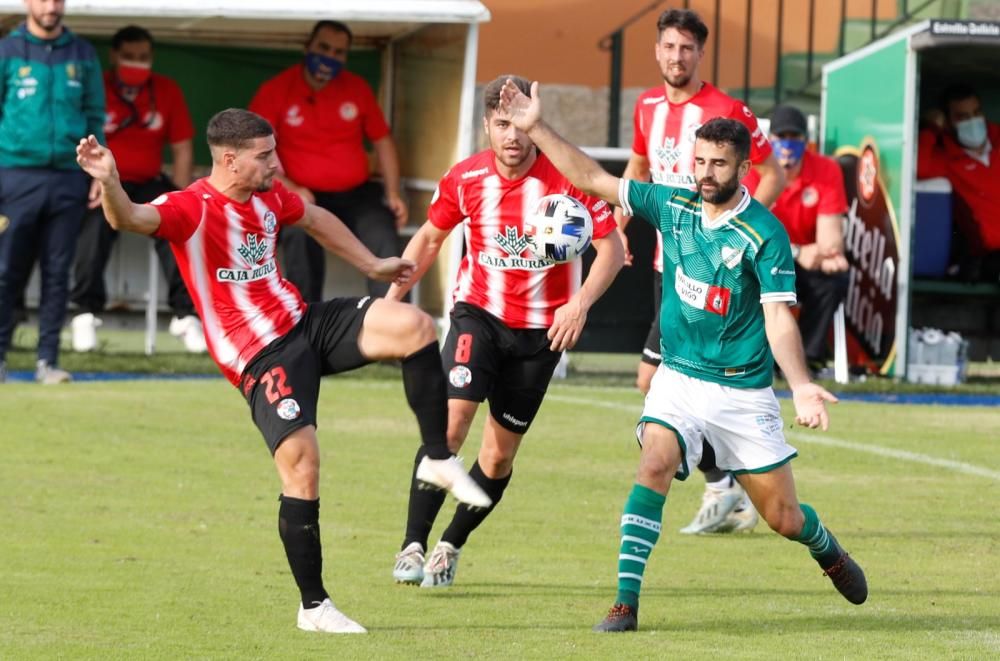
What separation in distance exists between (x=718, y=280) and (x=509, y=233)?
4.85ft

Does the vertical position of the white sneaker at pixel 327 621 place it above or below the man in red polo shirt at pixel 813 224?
below

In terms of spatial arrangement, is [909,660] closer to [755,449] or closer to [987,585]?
[755,449]

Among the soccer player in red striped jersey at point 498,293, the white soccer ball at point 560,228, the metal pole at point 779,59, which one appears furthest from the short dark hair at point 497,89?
the metal pole at point 779,59

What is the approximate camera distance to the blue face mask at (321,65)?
15.8 m

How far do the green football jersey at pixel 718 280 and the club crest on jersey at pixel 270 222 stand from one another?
1295 millimetres

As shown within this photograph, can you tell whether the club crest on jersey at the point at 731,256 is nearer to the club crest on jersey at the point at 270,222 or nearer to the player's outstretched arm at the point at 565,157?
the player's outstretched arm at the point at 565,157

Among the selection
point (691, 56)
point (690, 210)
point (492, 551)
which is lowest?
point (492, 551)

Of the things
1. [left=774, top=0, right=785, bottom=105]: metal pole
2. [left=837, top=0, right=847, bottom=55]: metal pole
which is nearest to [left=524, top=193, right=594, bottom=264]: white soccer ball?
[left=774, top=0, right=785, bottom=105]: metal pole

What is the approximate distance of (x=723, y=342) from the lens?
698cm

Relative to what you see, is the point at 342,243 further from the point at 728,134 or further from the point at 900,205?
the point at 900,205

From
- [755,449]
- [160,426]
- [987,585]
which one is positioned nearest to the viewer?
[755,449]

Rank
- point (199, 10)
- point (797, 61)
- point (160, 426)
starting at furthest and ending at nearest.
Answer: point (797, 61), point (199, 10), point (160, 426)

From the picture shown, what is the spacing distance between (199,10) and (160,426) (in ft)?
16.0

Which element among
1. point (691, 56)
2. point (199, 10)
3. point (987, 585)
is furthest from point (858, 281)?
point (987, 585)
